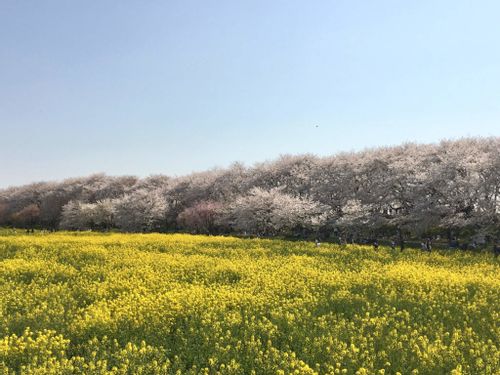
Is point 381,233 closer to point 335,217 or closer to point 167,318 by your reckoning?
point 335,217

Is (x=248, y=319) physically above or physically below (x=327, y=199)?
below

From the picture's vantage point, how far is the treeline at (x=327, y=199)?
148ft

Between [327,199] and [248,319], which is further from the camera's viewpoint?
[327,199]

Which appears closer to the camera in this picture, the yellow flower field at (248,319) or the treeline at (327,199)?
the yellow flower field at (248,319)

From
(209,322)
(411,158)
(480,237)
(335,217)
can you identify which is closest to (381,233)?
(335,217)

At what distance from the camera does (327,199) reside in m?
65.6

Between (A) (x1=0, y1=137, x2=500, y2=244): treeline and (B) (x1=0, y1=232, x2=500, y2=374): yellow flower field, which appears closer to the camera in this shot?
(B) (x1=0, y1=232, x2=500, y2=374): yellow flower field

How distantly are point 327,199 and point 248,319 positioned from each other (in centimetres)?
5440

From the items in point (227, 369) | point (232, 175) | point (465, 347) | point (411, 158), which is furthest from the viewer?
point (232, 175)

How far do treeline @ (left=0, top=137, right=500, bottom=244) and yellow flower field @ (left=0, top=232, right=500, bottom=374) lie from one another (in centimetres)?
2386

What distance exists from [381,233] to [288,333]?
50.8m

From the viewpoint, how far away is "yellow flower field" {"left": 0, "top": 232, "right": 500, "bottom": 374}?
A: 29.5 feet

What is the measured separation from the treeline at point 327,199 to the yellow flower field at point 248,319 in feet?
78.3

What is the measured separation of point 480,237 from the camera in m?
40.1
